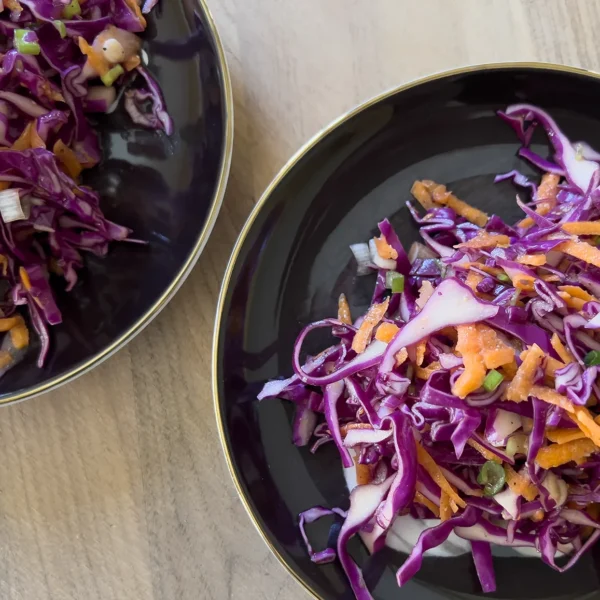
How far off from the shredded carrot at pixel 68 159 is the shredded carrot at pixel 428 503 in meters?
0.77

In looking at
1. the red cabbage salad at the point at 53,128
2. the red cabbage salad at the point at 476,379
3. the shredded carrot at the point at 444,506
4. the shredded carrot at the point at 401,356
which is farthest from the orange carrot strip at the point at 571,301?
the red cabbage salad at the point at 53,128

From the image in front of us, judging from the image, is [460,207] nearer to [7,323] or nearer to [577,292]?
[577,292]

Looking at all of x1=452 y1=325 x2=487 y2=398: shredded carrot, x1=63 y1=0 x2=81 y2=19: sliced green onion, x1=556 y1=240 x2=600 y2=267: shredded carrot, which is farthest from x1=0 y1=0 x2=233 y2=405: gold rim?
x1=556 y1=240 x2=600 y2=267: shredded carrot

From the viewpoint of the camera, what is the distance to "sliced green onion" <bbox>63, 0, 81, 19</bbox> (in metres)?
1.03

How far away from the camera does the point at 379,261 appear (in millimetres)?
1029

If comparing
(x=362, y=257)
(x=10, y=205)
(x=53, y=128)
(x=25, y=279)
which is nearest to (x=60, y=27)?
(x=53, y=128)

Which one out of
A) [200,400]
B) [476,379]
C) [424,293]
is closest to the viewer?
[476,379]

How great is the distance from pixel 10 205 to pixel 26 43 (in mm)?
262

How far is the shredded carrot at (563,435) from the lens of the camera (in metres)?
0.85

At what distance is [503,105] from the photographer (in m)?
1.04

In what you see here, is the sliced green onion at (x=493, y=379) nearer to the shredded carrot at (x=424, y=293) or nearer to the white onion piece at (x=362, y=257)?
the shredded carrot at (x=424, y=293)

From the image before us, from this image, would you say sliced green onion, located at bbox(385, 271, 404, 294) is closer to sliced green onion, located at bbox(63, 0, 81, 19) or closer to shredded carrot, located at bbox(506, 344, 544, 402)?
shredded carrot, located at bbox(506, 344, 544, 402)

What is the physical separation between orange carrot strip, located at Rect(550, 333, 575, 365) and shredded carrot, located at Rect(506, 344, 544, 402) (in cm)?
4

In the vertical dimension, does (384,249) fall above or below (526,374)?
above
